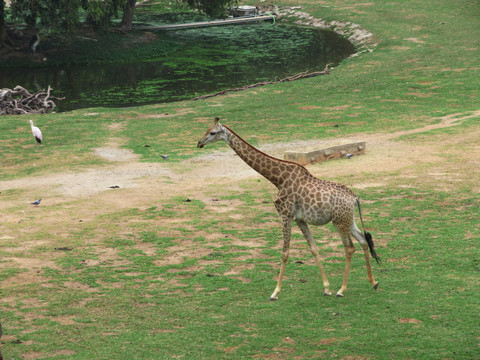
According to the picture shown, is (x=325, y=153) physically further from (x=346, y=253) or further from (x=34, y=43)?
(x=34, y=43)

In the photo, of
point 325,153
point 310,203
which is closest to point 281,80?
point 325,153

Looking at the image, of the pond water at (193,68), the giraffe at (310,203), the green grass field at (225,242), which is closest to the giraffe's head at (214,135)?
the giraffe at (310,203)

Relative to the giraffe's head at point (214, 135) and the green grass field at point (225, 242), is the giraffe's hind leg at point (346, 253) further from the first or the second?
the giraffe's head at point (214, 135)

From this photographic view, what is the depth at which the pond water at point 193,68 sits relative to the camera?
3609 centimetres

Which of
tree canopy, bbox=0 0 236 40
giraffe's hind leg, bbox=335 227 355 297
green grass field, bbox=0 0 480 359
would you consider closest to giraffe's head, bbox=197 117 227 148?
green grass field, bbox=0 0 480 359

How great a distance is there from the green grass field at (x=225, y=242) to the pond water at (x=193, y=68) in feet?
26.6

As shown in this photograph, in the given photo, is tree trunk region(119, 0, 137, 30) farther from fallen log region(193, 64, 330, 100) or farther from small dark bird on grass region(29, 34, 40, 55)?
fallen log region(193, 64, 330, 100)

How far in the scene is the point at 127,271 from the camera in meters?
12.2

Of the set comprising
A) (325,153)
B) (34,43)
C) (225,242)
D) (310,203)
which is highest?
(34,43)

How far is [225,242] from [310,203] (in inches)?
139

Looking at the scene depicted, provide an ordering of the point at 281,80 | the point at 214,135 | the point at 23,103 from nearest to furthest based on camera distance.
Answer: the point at 214,135
the point at 23,103
the point at 281,80

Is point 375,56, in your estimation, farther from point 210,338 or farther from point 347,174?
point 210,338

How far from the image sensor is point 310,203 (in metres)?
10.5

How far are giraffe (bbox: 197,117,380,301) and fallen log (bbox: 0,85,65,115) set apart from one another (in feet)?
69.4
